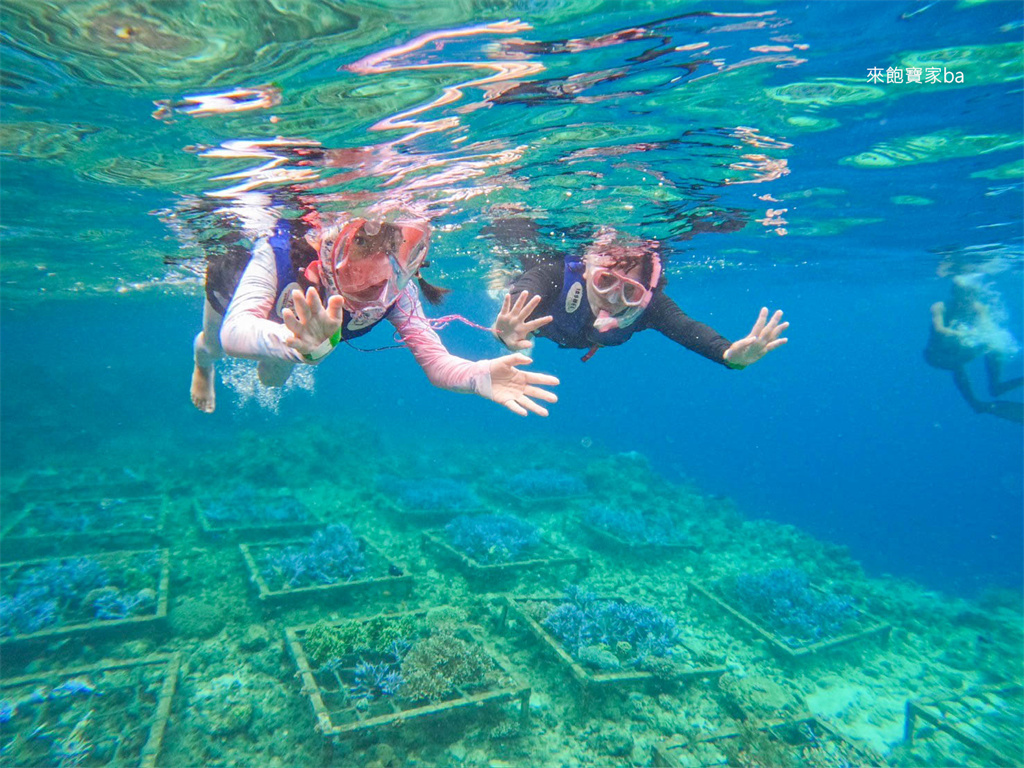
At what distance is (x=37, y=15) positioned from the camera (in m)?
4.81

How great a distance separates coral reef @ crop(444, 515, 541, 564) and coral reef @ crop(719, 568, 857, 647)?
5139 millimetres

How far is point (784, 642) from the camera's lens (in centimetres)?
969

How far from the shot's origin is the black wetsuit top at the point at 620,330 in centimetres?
626

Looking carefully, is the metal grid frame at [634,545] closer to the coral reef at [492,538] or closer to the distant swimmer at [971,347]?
the coral reef at [492,538]

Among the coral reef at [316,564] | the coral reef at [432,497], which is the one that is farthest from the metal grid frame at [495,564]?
the coral reef at [316,564]

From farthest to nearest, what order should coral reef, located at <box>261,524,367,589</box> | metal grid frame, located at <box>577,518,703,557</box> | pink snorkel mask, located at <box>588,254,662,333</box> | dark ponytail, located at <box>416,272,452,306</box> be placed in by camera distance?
metal grid frame, located at <box>577,518,703,557</box> → coral reef, located at <box>261,524,367,589</box> → pink snorkel mask, located at <box>588,254,662,333</box> → dark ponytail, located at <box>416,272,452,306</box>

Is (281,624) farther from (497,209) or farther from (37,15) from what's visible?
(497,209)

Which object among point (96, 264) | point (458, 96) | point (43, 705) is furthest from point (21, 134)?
point (96, 264)

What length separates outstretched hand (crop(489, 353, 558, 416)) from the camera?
3.80 metres

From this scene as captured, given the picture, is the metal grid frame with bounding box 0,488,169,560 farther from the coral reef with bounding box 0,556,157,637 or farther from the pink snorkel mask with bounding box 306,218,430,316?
the pink snorkel mask with bounding box 306,218,430,316

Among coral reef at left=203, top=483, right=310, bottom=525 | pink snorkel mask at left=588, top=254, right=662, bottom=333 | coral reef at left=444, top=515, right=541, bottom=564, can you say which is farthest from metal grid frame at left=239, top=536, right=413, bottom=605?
pink snorkel mask at left=588, top=254, right=662, bottom=333

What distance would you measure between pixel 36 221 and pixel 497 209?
13.0 m

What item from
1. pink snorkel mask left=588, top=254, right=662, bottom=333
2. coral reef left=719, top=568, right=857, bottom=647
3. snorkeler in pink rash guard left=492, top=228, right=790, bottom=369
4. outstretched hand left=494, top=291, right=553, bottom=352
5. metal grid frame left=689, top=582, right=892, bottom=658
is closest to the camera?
outstretched hand left=494, top=291, right=553, bottom=352

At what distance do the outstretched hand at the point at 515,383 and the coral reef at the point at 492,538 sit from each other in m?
7.93
